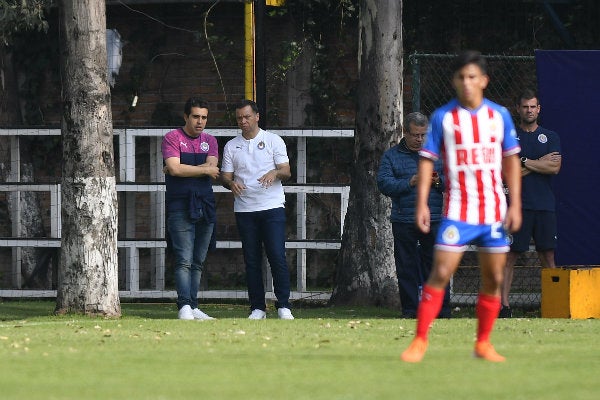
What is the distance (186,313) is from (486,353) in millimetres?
4653

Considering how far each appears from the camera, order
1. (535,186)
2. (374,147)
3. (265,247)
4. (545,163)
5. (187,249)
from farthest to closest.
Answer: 1. (374,147)
2. (535,186)
3. (545,163)
4. (265,247)
5. (187,249)

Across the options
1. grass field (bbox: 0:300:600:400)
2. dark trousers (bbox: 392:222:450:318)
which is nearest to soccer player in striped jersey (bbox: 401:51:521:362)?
grass field (bbox: 0:300:600:400)

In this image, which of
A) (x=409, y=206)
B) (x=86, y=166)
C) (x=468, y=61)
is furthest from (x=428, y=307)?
(x=86, y=166)

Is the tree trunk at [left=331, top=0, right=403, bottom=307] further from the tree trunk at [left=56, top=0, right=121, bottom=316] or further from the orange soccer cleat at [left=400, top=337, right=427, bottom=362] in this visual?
the orange soccer cleat at [left=400, top=337, right=427, bottom=362]

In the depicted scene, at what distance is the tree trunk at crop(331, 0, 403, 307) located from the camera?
13.9 m

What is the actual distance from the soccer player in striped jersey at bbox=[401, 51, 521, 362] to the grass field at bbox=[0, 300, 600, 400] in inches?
17.4

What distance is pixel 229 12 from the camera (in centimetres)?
1806

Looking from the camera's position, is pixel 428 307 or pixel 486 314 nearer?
pixel 428 307

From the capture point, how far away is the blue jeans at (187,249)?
12.1m

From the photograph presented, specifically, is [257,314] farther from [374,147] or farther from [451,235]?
[451,235]

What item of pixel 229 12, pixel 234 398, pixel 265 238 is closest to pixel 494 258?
pixel 234 398

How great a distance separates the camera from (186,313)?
476 inches

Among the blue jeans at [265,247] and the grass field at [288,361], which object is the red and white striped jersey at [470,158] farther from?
the blue jeans at [265,247]

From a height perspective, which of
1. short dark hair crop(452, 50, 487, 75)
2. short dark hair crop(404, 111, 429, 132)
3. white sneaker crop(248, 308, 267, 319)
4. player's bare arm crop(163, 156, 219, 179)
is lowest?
white sneaker crop(248, 308, 267, 319)
